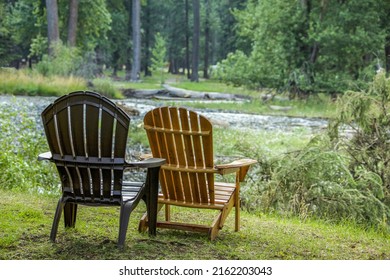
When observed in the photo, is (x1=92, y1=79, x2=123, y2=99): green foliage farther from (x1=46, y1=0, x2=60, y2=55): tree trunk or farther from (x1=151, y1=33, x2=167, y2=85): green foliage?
(x1=151, y1=33, x2=167, y2=85): green foliage

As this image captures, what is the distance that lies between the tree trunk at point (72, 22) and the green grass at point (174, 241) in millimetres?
10792

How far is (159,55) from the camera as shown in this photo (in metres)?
18.5

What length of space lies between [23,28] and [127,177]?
8.67 meters

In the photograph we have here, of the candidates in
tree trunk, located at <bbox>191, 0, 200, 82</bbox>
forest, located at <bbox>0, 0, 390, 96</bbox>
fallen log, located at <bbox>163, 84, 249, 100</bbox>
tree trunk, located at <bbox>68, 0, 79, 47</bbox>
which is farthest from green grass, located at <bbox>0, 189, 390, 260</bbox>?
tree trunk, located at <bbox>191, 0, 200, 82</bbox>

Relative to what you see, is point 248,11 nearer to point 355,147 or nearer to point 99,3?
point 99,3

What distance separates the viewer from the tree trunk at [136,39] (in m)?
17.7

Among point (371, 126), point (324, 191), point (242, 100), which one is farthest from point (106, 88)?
point (324, 191)

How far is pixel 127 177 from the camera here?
6383 mm

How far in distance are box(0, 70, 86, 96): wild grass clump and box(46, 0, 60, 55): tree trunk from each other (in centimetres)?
180

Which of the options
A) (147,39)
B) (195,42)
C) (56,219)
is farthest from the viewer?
(147,39)

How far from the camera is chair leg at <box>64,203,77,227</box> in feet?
10.1

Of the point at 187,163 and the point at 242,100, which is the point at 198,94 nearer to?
the point at 242,100

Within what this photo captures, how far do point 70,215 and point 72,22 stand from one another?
38.9 ft

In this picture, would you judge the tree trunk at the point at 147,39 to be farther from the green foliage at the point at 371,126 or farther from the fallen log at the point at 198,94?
the green foliage at the point at 371,126
